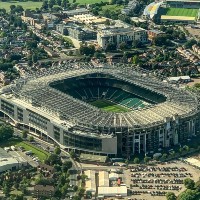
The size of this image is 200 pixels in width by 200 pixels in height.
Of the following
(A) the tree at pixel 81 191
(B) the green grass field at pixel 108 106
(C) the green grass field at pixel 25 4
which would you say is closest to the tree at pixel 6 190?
(A) the tree at pixel 81 191

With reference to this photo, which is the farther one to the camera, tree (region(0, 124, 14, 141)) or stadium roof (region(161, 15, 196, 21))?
stadium roof (region(161, 15, 196, 21))

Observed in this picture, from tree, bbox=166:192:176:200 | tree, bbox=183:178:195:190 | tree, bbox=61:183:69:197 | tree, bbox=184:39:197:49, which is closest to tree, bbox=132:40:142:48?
tree, bbox=184:39:197:49

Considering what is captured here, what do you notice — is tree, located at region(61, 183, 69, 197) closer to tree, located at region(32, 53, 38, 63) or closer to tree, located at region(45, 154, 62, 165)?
tree, located at region(45, 154, 62, 165)

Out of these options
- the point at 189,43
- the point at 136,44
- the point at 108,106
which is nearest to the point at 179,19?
the point at 189,43

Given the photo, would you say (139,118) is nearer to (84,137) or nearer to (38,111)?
(84,137)

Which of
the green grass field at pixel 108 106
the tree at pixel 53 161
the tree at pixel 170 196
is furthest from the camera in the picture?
the green grass field at pixel 108 106

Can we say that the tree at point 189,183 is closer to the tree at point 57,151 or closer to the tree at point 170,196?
the tree at point 170,196

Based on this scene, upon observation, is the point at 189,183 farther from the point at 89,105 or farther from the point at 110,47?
the point at 110,47
